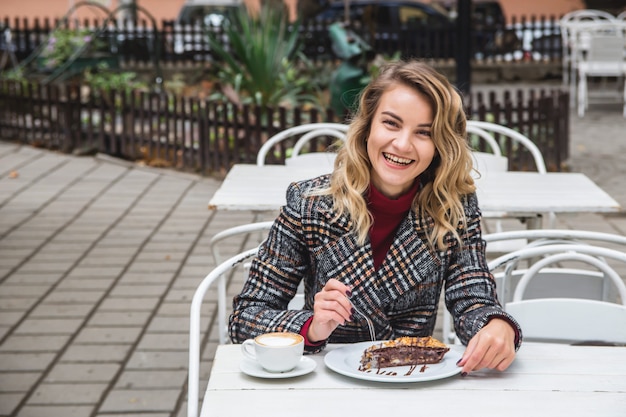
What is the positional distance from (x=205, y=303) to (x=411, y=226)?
8.98 feet

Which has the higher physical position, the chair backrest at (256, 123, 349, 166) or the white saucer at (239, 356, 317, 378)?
the chair backrest at (256, 123, 349, 166)

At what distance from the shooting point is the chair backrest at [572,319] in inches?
96.4

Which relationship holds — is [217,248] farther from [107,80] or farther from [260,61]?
[107,80]

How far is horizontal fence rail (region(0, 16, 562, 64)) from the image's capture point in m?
14.8

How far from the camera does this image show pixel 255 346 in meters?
1.95

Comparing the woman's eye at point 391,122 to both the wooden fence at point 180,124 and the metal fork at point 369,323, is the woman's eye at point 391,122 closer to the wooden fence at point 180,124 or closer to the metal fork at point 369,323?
the metal fork at point 369,323

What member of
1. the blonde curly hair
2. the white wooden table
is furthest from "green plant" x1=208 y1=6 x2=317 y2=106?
the blonde curly hair

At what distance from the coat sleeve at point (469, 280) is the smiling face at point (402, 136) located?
0.19 metres

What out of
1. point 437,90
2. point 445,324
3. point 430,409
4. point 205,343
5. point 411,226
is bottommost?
point 205,343

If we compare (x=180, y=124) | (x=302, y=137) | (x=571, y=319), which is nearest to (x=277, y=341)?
(x=571, y=319)

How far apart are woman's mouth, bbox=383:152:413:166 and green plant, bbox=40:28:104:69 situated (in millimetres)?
10227

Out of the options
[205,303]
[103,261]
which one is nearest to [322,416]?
[205,303]

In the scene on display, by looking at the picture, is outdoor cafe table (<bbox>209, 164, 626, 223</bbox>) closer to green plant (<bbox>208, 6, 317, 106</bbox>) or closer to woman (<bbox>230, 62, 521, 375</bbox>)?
woman (<bbox>230, 62, 521, 375</bbox>)

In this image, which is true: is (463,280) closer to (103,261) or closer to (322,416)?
(322,416)
